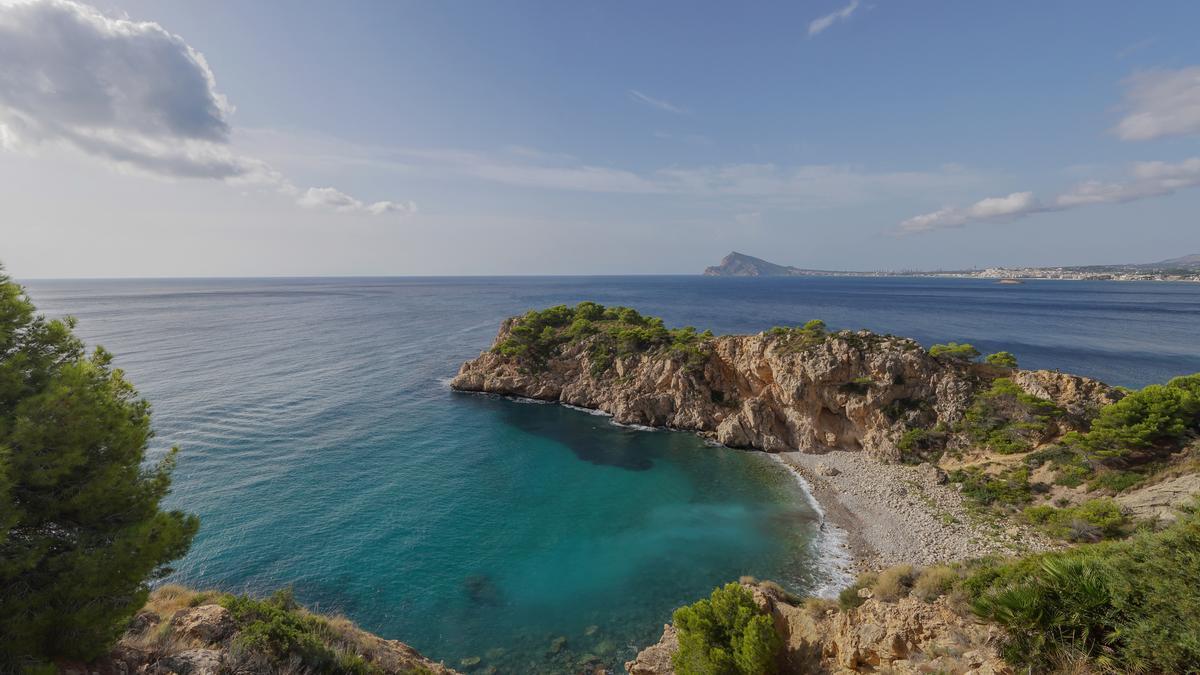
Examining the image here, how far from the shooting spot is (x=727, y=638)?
13.1 meters

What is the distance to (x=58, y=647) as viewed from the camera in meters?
8.12

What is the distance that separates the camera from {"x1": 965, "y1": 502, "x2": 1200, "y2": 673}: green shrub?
285 inches

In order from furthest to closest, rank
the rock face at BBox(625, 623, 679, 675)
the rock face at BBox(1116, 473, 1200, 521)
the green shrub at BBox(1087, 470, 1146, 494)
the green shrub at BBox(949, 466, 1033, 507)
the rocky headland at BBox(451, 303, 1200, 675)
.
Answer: the green shrub at BBox(949, 466, 1033, 507) < the green shrub at BBox(1087, 470, 1146, 494) < the rock face at BBox(1116, 473, 1200, 521) < the rock face at BBox(625, 623, 679, 675) < the rocky headland at BBox(451, 303, 1200, 675)

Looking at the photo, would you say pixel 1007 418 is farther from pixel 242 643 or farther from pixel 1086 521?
pixel 242 643

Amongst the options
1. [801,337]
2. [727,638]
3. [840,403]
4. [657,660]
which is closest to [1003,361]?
[840,403]

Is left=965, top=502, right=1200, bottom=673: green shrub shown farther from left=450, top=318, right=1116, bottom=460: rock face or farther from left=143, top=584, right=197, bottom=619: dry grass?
left=450, top=318, right=1116, bottom=460: rock face

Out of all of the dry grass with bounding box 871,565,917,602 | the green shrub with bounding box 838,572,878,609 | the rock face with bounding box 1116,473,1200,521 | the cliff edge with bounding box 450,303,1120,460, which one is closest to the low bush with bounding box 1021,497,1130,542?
the rock face with bounding box 1116,473,1200,521

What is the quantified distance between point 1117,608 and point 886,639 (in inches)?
162

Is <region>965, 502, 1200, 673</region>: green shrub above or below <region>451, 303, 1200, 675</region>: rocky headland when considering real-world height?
above

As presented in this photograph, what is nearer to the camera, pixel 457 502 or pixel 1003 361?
pixel 457 502

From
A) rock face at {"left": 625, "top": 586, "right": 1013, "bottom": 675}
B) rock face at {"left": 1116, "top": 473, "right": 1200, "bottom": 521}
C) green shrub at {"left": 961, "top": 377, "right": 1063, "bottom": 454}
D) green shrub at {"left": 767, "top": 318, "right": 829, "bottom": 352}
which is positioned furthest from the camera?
green shrub at {"left": 767, "top": 318, "right": 829, "bottom": 352}

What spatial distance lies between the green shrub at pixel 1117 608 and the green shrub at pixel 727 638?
5299mm

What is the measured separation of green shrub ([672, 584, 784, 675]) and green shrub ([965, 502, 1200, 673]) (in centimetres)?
530

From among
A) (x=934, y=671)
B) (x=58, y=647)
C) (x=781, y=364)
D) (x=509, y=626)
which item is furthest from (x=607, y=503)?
(x=58, y=647)
